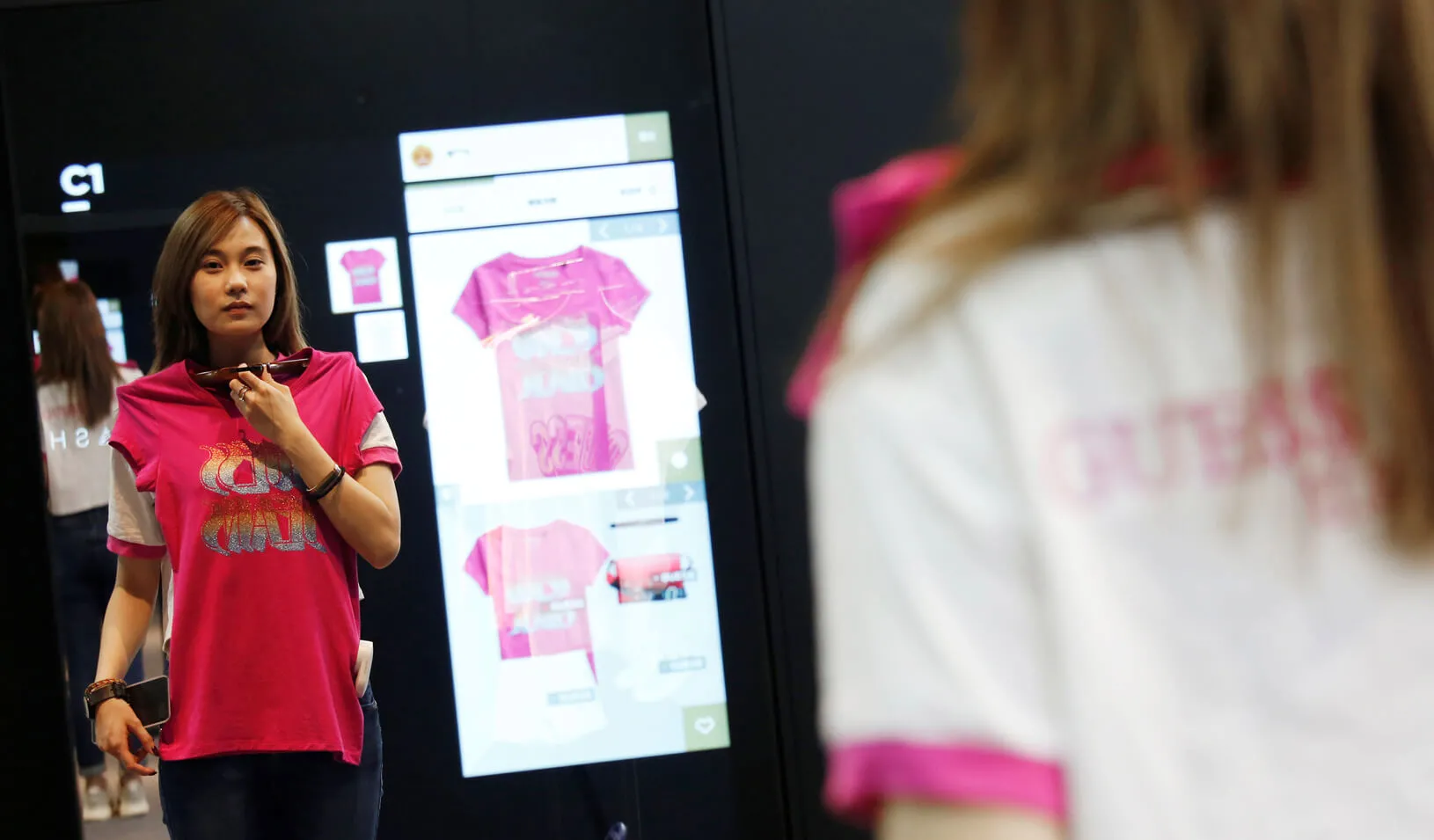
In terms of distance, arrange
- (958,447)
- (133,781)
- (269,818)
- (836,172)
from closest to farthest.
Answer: (958,447) < (269,818) < (133,781) < (836,172)

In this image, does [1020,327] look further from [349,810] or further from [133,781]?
[133,781]

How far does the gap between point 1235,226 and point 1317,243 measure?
1.4 inches

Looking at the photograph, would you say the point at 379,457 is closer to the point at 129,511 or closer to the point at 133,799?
the point at 129,511

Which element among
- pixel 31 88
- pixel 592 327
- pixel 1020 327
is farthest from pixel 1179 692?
pixel 31 88

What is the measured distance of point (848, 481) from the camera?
1.86 ft

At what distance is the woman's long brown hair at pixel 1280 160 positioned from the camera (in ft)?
1.82

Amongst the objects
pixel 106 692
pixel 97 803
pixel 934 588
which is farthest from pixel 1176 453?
pixel 97 803

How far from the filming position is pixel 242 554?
2.42 meters

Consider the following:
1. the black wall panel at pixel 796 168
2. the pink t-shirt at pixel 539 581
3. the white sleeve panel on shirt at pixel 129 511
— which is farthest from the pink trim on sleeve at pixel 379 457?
the black wall panel at pixel 796 168

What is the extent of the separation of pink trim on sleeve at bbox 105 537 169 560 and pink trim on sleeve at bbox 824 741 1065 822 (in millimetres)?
2183

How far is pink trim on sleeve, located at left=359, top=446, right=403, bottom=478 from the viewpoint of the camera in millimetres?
2523

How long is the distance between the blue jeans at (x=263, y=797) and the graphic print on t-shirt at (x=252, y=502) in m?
0.41

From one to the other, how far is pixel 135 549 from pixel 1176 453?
2.33m

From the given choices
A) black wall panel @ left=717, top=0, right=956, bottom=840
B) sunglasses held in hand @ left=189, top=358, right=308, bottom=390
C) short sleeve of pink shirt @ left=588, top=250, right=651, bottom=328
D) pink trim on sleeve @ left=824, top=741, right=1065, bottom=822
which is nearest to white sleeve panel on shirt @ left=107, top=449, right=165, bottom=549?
sunglasses held in hand @ left=189, top=358, right=308, bottom=390
